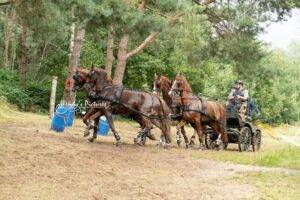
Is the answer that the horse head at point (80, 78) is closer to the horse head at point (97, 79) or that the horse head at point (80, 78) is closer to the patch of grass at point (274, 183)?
the horse head at point (97, 79)

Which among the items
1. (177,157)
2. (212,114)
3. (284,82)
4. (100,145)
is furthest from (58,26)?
(284,82)

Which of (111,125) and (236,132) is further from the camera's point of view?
(236,132)

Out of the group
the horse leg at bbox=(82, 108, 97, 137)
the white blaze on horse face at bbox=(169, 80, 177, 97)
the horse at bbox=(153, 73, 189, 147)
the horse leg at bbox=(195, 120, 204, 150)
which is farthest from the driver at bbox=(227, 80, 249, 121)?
the horse leg at bbox=(82, 108, 97, 137)

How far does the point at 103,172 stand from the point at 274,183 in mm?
3375

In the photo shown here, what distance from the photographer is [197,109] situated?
19.1m

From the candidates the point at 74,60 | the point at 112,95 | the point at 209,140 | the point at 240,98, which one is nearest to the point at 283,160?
the point at 240,98

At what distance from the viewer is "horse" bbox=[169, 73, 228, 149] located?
18922mm

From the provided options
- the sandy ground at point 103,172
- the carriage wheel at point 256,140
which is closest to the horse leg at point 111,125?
the sandy ground at point 103,172

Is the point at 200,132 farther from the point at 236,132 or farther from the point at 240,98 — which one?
the point at 240,98

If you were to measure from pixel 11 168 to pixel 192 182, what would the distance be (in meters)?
3.29

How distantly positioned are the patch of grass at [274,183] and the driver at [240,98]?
713cm

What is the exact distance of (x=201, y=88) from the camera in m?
41.2

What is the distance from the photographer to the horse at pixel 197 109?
1892 cm

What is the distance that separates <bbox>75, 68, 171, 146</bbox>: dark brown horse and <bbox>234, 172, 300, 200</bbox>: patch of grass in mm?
4957
